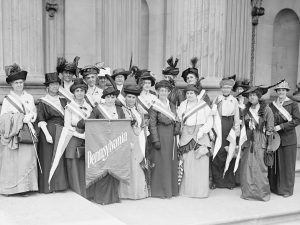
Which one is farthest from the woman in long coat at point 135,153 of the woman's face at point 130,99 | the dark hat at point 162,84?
the dark hat at point 162,84

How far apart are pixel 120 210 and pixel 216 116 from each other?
7.83 ft

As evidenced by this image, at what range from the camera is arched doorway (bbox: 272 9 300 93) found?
13273 mm

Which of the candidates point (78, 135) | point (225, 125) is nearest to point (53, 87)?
point (78, 135)

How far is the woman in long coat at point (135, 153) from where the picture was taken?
6.48m

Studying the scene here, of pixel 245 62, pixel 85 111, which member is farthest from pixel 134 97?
pixel 245 62

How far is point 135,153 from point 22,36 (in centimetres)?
321

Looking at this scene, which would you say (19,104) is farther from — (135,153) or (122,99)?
(135,153)

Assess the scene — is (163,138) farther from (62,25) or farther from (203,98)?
(62,25)

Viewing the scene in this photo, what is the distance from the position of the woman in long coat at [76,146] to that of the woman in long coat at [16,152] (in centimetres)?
55

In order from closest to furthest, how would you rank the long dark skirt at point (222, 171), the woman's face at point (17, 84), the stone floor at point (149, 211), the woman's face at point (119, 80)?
the stone floor at point (149, 211) < the woman's face at point (17, 84) < the woman's face at point (119, 80) < the long dark skirt at point (222, 171)

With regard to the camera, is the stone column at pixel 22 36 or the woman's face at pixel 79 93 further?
the stone column at pixel 22 36

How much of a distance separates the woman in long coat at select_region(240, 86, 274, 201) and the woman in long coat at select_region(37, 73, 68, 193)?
123 inches

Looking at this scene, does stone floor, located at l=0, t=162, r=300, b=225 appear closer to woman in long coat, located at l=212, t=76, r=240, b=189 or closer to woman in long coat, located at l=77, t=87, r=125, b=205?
woman in long coat, located at l=77, t=87, r=125, b=205

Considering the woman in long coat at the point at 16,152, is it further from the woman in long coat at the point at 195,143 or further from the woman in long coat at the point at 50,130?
the woman in long coat at the point at 195,143
